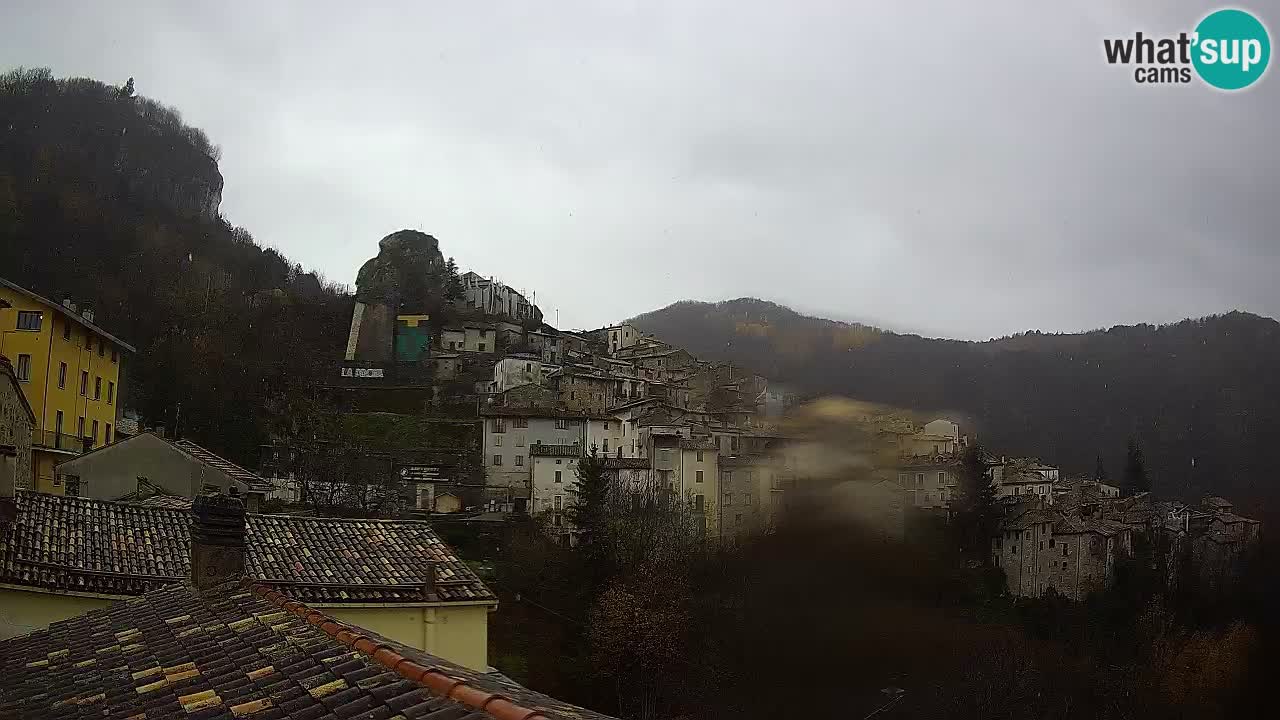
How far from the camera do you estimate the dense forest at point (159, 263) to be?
42.9 m

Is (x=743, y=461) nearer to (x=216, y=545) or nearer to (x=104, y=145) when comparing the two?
(x=216, y=545)

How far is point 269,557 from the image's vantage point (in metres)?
11.1

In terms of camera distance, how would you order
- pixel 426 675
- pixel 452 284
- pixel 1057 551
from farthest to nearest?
pixel 452 284 → pixel 1057 551 → pixel 426 675

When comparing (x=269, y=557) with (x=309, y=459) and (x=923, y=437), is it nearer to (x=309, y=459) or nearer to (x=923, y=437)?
(x=923, y=437)

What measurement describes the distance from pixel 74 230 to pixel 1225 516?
189 feet

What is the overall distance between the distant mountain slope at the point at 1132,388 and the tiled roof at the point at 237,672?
57.7ft

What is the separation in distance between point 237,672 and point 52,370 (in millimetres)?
28576

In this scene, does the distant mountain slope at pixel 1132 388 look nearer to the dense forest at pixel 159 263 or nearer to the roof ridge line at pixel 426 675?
the roof ridge line at pixel 426 675

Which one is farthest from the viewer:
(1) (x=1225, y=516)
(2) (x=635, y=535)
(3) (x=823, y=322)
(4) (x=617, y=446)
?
(4) (x=617, y=446)

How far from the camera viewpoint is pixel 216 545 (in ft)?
23.1

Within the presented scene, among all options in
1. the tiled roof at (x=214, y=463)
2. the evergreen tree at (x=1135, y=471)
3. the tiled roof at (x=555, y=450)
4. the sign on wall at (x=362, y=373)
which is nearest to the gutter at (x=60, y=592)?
the tiled roof at (x=214, y=463)

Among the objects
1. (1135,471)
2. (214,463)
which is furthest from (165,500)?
(1135,471)

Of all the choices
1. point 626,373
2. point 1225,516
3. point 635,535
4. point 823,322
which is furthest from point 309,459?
point 1225,516

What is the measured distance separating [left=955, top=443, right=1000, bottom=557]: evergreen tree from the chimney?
15.2 metres
